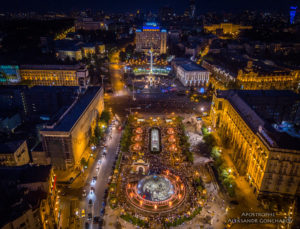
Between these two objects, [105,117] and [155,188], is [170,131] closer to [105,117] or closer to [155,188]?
[105,117]

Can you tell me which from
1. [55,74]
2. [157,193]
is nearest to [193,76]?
[55,74]

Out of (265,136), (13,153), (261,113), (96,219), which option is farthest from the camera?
(261,113)

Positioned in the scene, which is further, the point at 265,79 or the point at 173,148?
the point at 265,79

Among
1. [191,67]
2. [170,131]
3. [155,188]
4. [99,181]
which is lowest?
[99,181]

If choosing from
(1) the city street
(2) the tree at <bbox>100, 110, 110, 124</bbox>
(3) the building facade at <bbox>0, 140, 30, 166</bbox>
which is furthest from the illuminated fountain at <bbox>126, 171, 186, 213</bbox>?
(2) the tree at <bbox>100, 110, 110, 124</bbox>

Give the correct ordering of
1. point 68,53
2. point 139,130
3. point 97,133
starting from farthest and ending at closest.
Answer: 1. point 68,53
2. point 139,130
3. point 97,133

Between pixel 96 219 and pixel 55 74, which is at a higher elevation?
pixel 55 74

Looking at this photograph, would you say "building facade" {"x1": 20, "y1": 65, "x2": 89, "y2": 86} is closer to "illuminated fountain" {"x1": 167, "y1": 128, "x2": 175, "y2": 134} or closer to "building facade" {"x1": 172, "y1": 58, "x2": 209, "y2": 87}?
"building facade" {"x1": 172, "y1": 58, "x2": 209, "y2": 87}
